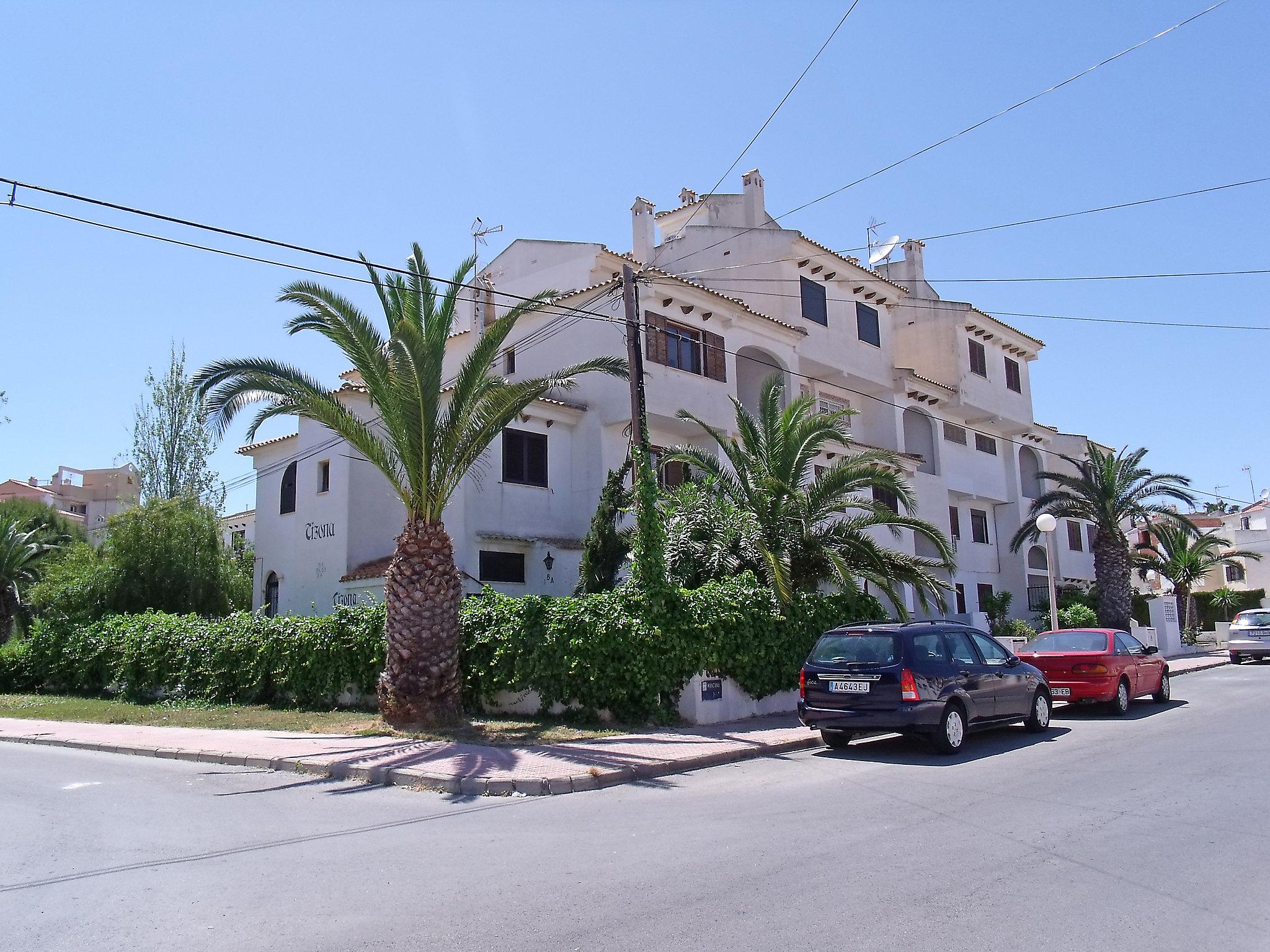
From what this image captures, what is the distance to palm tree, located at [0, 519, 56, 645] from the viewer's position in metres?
28.0

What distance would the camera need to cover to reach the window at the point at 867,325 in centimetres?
3312

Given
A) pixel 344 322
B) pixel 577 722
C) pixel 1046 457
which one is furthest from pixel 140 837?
pixel 1046 457

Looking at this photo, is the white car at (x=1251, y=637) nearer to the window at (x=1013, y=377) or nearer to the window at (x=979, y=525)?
the window at (x=979, y=525)

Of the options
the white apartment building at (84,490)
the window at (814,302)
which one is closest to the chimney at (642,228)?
the window at (814,302)

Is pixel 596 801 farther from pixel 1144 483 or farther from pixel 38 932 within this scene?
pixel 1144 483

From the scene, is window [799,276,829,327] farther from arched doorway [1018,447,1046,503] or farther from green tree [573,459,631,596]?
arched doorway [1018,447,1046,503]

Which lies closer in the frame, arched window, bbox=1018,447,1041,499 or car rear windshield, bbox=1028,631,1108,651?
car rear windshield, bbox=1028,631,1108,651

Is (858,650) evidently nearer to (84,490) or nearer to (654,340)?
(654,340)

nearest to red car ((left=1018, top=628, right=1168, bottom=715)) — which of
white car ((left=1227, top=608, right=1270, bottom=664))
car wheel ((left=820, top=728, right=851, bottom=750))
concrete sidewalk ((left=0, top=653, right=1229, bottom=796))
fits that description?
car wheel ((left=820, top=728, right=851, bottom=750))

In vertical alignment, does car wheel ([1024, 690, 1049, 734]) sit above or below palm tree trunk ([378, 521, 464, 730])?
below

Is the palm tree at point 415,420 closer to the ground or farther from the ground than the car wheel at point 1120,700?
farther from the ground

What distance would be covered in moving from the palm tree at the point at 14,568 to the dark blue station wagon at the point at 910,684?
26686 millimetres

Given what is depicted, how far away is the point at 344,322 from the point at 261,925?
395 inches

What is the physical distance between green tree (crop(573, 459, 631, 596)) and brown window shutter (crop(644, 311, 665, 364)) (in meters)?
4.79
